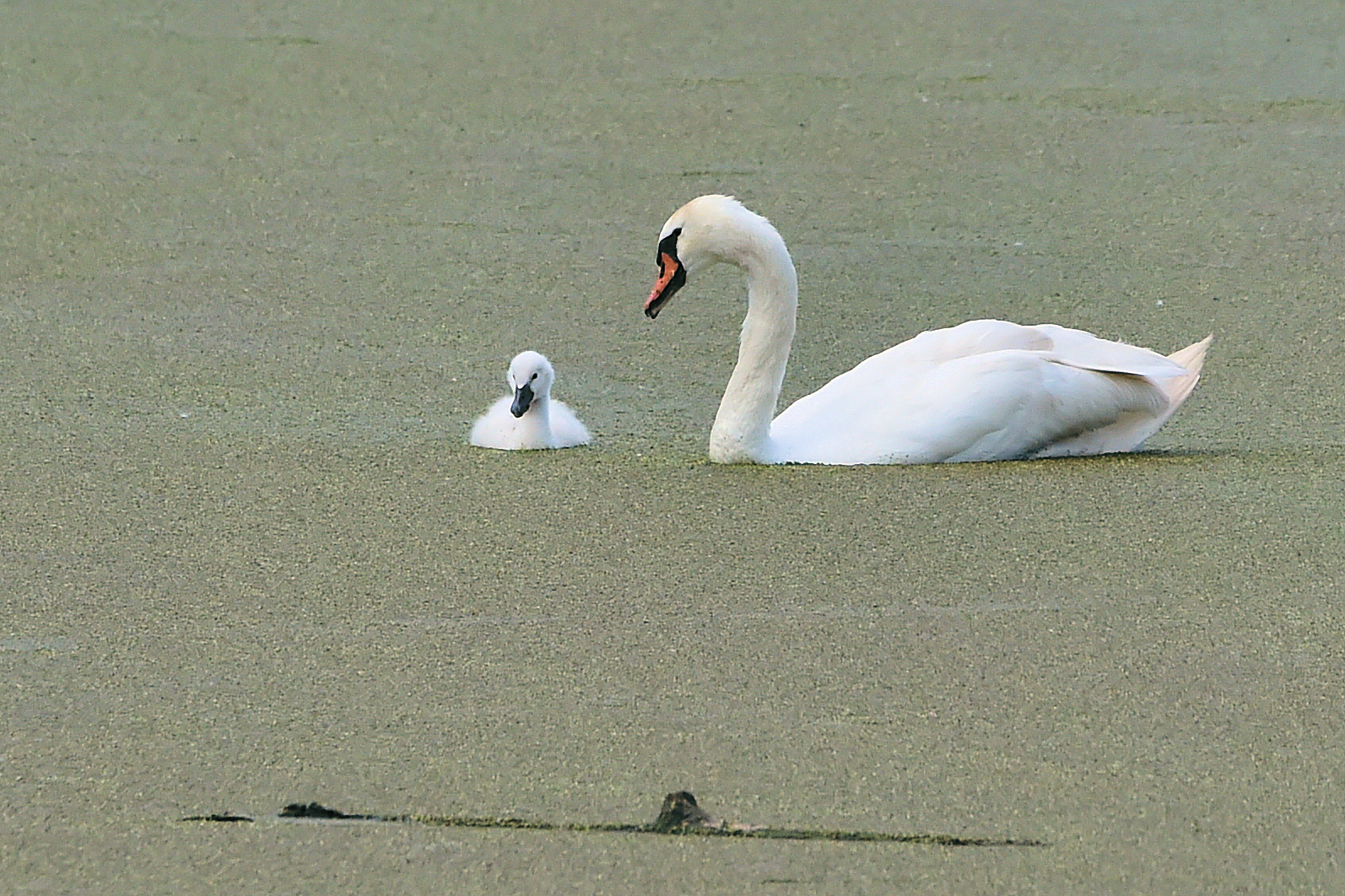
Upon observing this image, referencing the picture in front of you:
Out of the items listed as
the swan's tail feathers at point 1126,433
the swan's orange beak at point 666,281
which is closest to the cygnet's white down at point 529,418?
the swan's orange beak at point 666,281

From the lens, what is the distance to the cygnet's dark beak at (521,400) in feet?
15.7

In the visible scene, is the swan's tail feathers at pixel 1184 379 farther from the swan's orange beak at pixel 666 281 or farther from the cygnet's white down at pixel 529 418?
the cygnet's white down at pixel 529 418

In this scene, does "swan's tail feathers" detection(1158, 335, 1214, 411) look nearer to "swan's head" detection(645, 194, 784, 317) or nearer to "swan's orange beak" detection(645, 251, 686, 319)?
"swan's head" detection(645, 194, 784, 317)

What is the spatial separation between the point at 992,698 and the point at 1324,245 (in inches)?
152

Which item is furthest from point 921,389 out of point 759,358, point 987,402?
point 759,358

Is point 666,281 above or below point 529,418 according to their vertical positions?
above

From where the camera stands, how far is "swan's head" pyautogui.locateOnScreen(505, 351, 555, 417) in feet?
15.9

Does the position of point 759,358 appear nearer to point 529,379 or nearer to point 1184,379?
point 529,379

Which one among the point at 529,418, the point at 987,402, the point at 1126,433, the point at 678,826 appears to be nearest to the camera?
the point at 678,826

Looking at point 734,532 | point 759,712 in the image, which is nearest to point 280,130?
point 734,532

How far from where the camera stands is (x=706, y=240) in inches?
183

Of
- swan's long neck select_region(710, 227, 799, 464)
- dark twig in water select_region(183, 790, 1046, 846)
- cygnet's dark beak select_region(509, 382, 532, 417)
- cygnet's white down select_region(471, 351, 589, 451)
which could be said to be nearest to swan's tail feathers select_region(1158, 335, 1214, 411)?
swan's long neck select_region(710, 227, 799, 464)

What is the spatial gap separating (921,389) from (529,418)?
894 mm

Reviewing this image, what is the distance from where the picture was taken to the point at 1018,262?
6.36m
